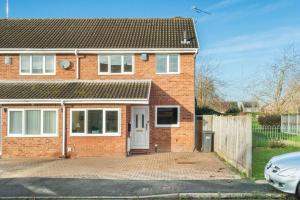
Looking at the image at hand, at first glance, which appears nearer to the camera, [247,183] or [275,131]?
[247,183]

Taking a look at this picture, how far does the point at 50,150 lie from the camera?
21375 millimetres

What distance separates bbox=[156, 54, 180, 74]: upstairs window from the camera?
2375 cm

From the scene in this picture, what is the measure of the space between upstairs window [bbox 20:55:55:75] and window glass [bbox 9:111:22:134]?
3.29 meters

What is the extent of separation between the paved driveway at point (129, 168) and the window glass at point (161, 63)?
4913 millimetres

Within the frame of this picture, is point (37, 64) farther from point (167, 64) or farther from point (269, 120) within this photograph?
point (269, 120)

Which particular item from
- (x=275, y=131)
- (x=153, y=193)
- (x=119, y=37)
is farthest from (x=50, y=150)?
(x=275, y=131)

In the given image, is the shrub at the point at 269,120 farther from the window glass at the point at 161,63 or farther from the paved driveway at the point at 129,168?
the paved driveway at the point at 129,168

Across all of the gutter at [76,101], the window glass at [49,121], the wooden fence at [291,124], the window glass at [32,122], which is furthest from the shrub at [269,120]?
the window glass at [32,122]

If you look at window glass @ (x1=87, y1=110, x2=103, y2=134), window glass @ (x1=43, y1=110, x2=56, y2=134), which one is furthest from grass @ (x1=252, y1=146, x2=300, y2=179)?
window glass @ (x1=43, y1=110, x2=56, y2=134)

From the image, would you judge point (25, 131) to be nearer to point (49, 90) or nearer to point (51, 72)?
point (49, 90)

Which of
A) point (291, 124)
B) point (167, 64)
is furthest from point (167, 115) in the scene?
point (291, 124)

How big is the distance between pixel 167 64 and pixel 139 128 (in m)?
3.70

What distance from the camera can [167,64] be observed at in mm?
23812

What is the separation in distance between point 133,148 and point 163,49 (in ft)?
17.7
